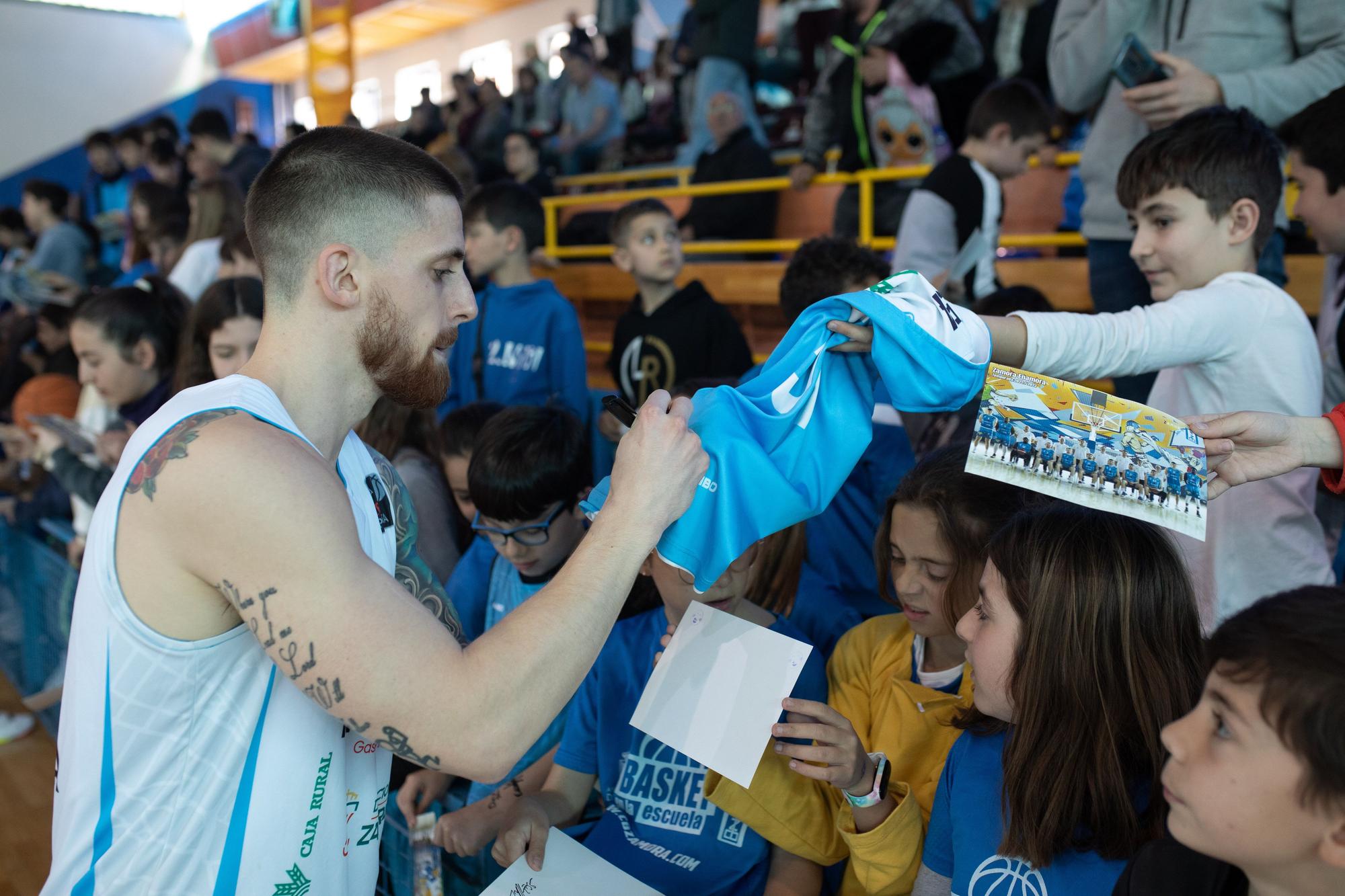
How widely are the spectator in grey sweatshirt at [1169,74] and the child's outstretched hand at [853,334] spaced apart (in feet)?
4.44

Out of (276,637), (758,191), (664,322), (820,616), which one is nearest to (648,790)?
(820,616)

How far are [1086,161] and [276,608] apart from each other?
2470 mm

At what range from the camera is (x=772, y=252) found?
6559 mm

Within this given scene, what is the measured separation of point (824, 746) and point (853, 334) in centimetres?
62

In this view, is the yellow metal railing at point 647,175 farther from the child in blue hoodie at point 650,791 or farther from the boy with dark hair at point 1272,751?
the boy with dark hair at point 1272,751

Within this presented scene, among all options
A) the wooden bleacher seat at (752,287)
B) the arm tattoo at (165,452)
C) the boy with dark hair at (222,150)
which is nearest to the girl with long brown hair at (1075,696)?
the arm tattoo at (165,452)

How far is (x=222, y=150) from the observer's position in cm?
696

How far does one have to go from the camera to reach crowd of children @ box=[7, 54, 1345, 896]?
3.30ft

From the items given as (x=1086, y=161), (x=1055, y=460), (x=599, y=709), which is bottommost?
(x=599, y=709)

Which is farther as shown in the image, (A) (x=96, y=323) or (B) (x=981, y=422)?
(A) (x=96, y=323)

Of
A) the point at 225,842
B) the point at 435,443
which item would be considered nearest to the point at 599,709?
the point at 225,842

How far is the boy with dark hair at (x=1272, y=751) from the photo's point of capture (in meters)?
0.91

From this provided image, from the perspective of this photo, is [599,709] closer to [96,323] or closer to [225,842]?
[225,842]

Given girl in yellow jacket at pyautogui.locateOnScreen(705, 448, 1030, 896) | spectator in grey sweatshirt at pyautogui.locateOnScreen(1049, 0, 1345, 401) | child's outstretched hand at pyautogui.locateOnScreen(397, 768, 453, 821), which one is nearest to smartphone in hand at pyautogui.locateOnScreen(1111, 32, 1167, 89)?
spectator in grey sweatshirt at pyautogui.locateOnScreen(1049, 0, 1345, 401)
